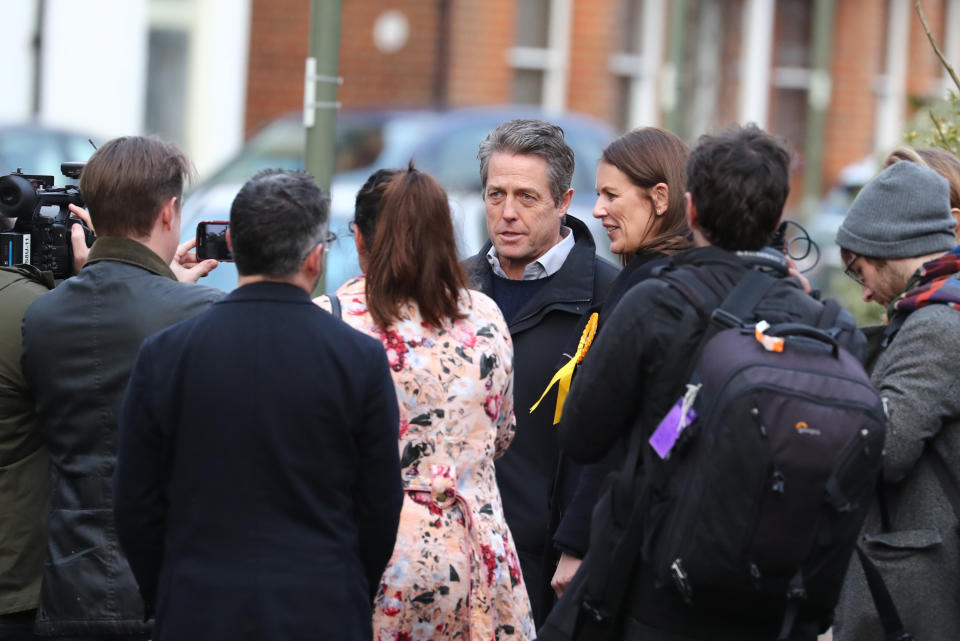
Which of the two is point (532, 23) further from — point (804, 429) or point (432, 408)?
point (804, 429)

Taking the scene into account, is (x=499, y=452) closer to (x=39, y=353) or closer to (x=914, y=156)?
(x=39, y=353)

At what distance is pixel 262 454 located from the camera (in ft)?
10.1

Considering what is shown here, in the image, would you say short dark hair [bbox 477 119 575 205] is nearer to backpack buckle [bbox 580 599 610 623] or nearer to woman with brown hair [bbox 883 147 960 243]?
woman with brown hair [bbox 883 147 960 243]

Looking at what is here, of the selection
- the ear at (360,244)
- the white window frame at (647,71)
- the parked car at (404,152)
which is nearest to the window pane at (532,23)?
the white window frame at (647,71)

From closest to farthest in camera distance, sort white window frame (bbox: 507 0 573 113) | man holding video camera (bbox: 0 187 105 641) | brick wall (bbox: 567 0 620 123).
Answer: man holding video camera (bbox: 0 187 105 641), white window frame (bbox: 507 0 573 113), brick wall (bbox: 567 0 620 123)

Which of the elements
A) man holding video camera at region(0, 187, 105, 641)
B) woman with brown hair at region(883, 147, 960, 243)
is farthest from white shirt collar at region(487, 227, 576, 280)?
man holding video camera at region(0, 187, 105, 641)

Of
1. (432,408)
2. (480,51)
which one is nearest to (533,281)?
(432,408)

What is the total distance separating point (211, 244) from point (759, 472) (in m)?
1.71

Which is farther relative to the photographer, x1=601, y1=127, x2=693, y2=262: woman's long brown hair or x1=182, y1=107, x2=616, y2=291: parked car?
x1=182, y1=107, x2=616, y2=291: parked car

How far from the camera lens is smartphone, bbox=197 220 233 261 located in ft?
13.0

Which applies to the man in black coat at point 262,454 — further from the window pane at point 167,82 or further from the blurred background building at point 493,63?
the window pane at point 167,82

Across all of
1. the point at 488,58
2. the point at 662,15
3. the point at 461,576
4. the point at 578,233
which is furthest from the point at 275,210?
the point at 662,15

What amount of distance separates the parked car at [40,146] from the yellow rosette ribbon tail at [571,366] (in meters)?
6.72

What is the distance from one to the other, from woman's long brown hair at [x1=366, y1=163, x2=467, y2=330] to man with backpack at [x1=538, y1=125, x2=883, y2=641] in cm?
45
